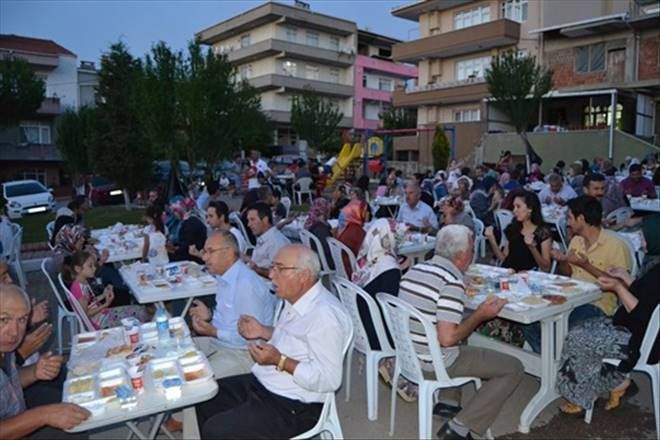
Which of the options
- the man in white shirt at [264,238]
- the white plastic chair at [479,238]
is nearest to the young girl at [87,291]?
the man in white shirt at [264,238]

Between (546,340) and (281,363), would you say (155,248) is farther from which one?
(546,340)

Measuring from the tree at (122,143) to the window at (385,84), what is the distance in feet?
106

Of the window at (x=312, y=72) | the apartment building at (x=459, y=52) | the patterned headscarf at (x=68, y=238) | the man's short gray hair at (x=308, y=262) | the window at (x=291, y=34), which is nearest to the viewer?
the man's short gray hair at (x=308, y=262)

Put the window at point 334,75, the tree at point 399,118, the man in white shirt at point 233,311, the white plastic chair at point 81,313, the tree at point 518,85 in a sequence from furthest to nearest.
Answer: the window at point 334,75 → the tree at point 399,118 → the tree at point 518,85 → the white plastic chair at point 81,313 → the man in white shirt at point 233,311

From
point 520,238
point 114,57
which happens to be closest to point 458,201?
point 520,238

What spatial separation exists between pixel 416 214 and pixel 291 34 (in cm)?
3926

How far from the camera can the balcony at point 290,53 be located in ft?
138

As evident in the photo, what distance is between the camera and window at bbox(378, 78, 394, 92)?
49344mm

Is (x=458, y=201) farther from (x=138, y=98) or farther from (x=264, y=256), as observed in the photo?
(x=138, y=98)

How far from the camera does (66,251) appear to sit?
6082 millimetres

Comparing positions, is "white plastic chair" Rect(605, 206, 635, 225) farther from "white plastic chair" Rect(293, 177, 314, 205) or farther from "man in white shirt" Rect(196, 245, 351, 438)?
"white plastic chair" Rect(293, 177, 314, 205)

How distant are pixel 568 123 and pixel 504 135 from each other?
488cm

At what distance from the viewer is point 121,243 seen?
726cm

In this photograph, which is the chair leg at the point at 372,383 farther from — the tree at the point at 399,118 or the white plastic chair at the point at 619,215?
the tree at the point at 399,118
